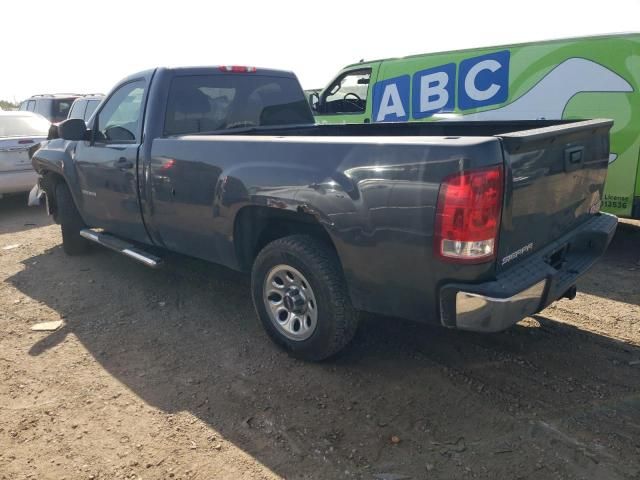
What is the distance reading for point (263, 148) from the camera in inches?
131

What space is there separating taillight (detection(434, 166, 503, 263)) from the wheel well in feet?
3.02

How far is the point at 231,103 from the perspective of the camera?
15.4 feet

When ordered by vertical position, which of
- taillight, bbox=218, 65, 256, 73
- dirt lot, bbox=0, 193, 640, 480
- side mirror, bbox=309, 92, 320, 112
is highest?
taillight, bbox=218, 65, 256, 73

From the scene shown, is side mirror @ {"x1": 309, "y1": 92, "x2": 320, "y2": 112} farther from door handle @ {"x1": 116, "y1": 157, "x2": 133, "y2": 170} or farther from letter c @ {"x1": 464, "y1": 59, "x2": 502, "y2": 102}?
door handle @ {"x1": 116, "y1": 157, "x2": 133, "y2": 170}

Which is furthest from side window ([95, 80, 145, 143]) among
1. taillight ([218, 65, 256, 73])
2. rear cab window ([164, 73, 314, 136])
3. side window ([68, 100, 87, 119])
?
side window ([68, 100, 87, 119])

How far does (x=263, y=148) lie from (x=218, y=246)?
906mm

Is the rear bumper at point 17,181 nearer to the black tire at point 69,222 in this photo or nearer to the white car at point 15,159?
the white car at point 15,159

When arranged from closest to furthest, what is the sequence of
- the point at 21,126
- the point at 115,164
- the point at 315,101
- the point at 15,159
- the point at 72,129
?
the point at 115,164 < the point at 72,129 < the point at 15,159 < the point at 315,101 < the point at 21,126

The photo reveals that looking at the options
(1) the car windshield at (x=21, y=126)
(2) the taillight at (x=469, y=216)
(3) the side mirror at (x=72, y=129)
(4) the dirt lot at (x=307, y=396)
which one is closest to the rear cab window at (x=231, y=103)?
(3) the side mirror at (x=72, y=129)

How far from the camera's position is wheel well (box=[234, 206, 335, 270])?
11.1 feet

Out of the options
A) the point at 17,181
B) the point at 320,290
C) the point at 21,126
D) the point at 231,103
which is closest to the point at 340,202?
the point at 320,290

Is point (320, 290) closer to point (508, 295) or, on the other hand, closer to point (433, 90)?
point (508, 295)

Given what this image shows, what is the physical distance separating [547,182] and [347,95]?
581 cm

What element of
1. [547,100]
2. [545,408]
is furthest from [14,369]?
[547,100]
